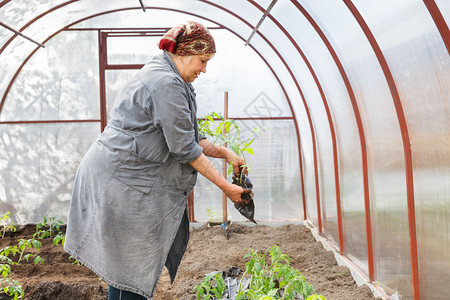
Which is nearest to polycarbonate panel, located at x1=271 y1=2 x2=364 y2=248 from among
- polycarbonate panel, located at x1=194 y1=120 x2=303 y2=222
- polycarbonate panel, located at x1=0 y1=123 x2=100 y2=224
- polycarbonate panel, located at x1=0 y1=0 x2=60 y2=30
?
polycarbonate panel, located at x1=194 y1=120 x2=303 y2=222

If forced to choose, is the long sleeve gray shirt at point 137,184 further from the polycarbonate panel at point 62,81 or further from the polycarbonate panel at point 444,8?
the polycarbonate panel at point 62,81

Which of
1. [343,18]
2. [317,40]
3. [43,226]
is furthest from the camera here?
[43,226]

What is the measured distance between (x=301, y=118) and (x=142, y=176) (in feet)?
17.0

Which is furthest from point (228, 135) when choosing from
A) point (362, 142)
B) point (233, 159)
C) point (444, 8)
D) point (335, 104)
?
point (335, 104)

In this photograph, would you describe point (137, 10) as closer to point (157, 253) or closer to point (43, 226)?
point (43, 226)

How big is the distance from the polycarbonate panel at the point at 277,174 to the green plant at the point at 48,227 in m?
3.17

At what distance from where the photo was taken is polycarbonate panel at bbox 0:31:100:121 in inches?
302

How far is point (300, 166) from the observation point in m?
7.55

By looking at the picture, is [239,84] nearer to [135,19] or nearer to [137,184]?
[135,19]

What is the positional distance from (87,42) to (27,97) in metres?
1.35

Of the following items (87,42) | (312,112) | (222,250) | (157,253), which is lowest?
(222,250)

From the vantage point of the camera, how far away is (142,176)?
7.66ft

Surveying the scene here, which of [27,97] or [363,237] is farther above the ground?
[27,97]

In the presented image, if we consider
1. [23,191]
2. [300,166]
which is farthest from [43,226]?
[300,166]
